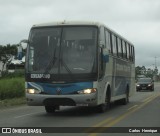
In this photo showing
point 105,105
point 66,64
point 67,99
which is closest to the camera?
point 67,99

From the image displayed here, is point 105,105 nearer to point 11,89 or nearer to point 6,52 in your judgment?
point 11,89

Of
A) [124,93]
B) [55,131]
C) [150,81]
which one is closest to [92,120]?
[55,131]

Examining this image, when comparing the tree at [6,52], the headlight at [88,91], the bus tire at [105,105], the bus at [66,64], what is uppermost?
the tree at [6,52]

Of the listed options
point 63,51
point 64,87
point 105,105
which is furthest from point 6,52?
point 64,87

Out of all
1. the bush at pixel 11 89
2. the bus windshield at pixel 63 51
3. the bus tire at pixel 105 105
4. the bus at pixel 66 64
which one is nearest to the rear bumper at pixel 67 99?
the bus at pixel 66 64

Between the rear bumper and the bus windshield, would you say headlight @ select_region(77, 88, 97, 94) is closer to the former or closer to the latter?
the rear bumper

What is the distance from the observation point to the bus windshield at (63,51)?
16938 mm

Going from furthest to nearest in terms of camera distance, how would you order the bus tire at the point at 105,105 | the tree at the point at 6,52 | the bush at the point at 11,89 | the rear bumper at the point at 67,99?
the tree at the point at 6,52, the bush at the point at 11,89, the bus tire at the point at 105,105, the rear bumper at the point at 67,99

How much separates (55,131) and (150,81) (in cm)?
4179

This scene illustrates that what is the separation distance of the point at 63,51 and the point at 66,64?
1.77ft

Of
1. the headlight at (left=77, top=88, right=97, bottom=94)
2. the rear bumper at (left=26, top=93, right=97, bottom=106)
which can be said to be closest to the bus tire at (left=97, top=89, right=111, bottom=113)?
the rear bumper at (left=26, top=93, right=97, bottom=106)

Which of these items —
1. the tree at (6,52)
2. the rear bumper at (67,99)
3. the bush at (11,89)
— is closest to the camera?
the rear bumper at (67,99)

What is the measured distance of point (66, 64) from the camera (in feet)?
55.6

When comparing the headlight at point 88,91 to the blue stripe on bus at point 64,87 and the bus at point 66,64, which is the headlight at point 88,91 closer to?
the bus at point 66,64
